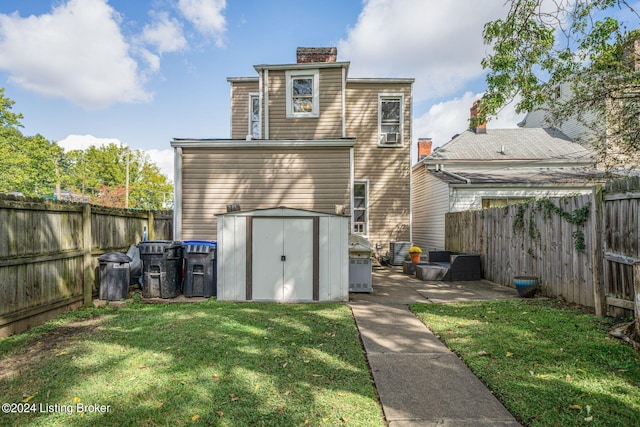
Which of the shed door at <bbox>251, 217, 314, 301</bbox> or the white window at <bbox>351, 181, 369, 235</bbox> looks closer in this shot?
the shed door at <bbox>251, 217, 314, 301</bbox>

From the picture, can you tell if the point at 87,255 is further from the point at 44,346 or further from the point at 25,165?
the point at 25,165

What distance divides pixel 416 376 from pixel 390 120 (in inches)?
482

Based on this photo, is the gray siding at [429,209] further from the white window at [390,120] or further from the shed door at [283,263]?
the shed door at [283,263]

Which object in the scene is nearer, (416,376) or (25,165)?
(416,376)

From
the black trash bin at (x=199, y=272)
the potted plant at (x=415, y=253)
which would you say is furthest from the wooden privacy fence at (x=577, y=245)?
the black trash bin at (x=199, y=272)

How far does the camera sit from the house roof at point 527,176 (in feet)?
40.5

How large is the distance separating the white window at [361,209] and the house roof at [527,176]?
3128 mm

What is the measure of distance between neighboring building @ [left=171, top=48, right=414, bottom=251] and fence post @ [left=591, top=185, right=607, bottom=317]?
17.4 ft

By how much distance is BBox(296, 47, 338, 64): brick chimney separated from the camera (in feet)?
44.4

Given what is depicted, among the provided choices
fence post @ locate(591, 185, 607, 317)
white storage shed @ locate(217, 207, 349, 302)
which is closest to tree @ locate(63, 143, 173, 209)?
white storage shed @ locate(217, 207, 349, 302)

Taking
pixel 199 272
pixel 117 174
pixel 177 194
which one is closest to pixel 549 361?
pixel 199 272

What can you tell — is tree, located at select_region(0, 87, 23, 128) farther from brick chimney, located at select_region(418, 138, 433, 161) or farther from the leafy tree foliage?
brick chimney, located at select_region(418, 138, 433, 161)

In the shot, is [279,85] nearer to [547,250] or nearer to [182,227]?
[182,227]

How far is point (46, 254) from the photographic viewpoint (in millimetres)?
5254
